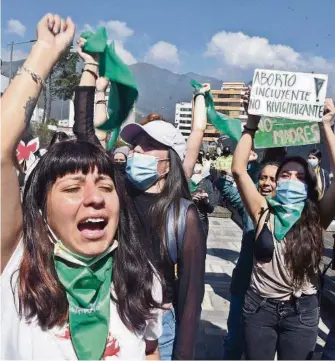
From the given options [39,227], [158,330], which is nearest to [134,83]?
[39,227]

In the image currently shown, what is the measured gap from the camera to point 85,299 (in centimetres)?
142

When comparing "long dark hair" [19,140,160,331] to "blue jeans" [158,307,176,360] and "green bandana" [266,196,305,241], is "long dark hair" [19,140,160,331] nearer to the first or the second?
"blue jeans" [158,307,176,360]

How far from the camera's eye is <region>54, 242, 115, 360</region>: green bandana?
139cm

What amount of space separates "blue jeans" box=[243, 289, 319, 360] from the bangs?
4.50ft

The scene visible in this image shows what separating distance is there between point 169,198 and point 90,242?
695mm

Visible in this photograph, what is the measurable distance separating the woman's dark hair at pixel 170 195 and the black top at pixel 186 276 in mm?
23

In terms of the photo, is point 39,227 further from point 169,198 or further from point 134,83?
point 134,83

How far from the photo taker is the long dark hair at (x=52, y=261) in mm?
1392

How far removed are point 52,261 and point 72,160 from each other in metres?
0.35

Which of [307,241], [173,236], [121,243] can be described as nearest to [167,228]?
[173,236]

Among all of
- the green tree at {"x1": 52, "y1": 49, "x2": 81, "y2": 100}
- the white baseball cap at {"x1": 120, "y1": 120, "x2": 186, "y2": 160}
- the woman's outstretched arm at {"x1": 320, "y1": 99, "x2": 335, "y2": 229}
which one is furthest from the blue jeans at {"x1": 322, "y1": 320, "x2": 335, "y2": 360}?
the green tree at {"x1": 52, "y1": 49, "x2": 81, "y2": 100}

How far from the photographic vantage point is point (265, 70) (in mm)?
2736

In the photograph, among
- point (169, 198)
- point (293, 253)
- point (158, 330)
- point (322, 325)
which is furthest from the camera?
point (322, 325)

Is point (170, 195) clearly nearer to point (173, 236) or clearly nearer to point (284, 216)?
point (173, 236)
